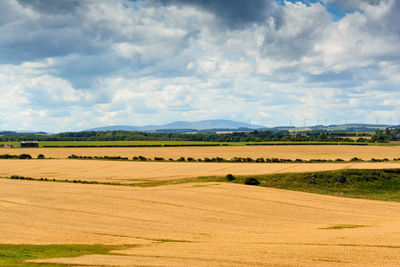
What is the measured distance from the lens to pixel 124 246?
3091 centimetres

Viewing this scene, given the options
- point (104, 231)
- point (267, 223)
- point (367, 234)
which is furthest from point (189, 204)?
point (367, 234)

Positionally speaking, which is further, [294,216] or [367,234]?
[294,216]

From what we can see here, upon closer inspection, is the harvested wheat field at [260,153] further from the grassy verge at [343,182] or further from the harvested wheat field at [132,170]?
the grassy verge at [343,182]

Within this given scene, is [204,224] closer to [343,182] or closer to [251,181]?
[251,181]

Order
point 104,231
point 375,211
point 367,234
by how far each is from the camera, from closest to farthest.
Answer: point 367,234 < point 104,231 < point 375,211

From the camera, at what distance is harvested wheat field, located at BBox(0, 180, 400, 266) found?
2570 cm

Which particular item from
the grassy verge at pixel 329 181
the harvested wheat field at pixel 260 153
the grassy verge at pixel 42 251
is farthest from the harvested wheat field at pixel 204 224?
the harvested wheat field at pixel 260 153

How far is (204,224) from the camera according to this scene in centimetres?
4044

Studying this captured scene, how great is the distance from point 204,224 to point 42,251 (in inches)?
649

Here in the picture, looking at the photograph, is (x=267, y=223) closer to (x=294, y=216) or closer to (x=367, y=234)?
(x=294, y=216)

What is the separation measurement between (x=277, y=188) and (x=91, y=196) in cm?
3076

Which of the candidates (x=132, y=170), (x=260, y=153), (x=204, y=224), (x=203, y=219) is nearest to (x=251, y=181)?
(x=203, y=219)

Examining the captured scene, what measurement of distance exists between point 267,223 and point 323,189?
96.6ft

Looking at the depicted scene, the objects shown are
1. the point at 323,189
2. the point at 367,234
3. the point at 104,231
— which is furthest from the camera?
the point at 323,189
